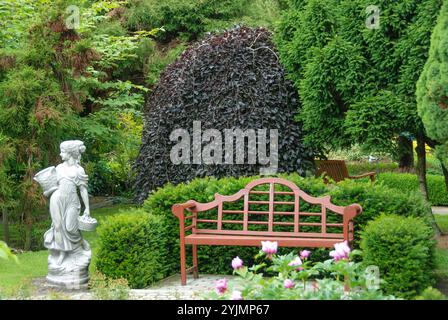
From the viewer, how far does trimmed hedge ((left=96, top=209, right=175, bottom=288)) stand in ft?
22.1

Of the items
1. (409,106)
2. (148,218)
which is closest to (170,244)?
(148,218)

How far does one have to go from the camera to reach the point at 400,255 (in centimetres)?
597

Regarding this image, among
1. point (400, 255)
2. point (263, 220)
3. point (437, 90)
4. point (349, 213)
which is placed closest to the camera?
point (400, 255)

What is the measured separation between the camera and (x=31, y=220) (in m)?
10.0

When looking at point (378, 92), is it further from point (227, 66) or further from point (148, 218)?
point (148, 218)

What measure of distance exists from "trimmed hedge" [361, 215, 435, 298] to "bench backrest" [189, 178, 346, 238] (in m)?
0.84

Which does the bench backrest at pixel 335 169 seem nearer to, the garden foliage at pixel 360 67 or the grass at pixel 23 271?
the garden foliage at pixel 360 67

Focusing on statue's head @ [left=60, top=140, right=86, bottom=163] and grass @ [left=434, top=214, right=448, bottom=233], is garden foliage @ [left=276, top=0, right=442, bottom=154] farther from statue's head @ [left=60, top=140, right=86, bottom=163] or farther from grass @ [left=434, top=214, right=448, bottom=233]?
statue's head @ [left=60, top=140, right=86, bottom=163]

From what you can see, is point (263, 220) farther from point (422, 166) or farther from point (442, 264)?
point (422, 166)

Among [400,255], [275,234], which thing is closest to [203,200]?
[275,234]

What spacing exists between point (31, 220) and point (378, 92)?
17.0 feet

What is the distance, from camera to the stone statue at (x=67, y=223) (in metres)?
6.78

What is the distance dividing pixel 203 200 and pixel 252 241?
3.64ft

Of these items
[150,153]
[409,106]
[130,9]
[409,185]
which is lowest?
[409,185]
